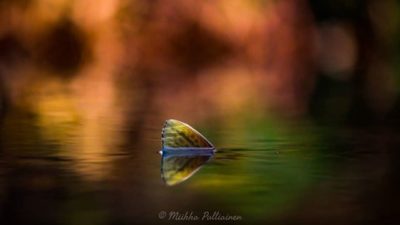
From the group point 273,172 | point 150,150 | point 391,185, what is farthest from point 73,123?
point 391,185

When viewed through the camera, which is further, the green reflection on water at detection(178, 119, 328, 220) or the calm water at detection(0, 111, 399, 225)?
the green reflection on water at detection(178, 119, 328, 220)

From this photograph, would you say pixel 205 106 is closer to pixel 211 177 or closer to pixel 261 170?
pixel 261 170

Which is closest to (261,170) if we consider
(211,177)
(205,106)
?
(211,177)

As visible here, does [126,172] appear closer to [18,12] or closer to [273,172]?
[273,172]

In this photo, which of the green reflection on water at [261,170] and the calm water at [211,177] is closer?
the calm water at [211,177]

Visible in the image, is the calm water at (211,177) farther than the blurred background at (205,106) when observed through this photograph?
No

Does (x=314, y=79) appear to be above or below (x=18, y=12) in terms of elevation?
below
